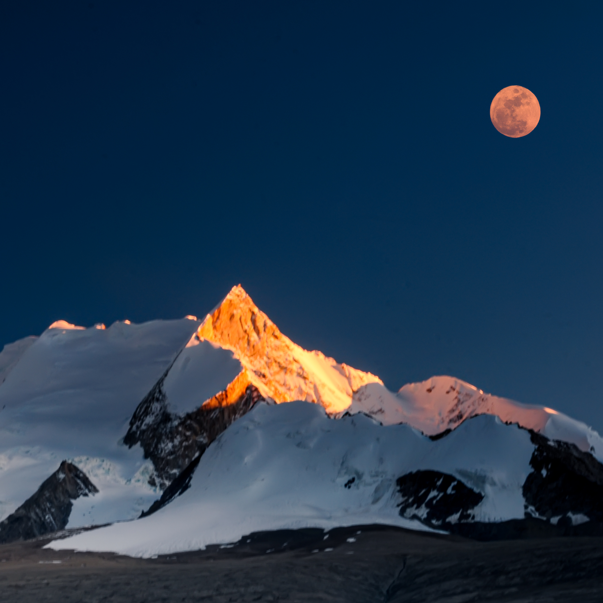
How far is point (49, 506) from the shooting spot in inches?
5404

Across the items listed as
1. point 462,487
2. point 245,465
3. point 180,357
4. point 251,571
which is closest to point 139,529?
point 245,465

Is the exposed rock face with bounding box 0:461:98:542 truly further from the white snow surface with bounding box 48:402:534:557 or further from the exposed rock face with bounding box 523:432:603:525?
the exposed rock face with bounding box 523:432:603:525

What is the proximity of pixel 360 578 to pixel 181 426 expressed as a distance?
410 ft

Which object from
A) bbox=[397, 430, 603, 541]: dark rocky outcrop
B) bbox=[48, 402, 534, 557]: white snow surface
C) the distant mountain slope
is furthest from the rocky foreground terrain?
bbox=[48, 402, 534, 557]: white snow surface

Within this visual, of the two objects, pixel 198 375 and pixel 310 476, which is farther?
pixel 198 375

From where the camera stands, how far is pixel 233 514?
98688mm

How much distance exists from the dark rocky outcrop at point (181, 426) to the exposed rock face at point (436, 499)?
72.6 meters

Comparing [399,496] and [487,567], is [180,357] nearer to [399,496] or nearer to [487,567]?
[399,496]

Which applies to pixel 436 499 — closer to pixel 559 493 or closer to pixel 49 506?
pixel 559 493

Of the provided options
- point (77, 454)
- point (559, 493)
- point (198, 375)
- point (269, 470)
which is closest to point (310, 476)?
point (269, 470)

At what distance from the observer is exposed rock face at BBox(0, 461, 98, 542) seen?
433 feet

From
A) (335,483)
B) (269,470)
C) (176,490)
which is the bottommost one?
(176,490)

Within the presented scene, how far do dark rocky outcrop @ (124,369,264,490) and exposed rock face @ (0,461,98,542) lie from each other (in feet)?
65.6

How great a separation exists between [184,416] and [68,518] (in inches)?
1650
